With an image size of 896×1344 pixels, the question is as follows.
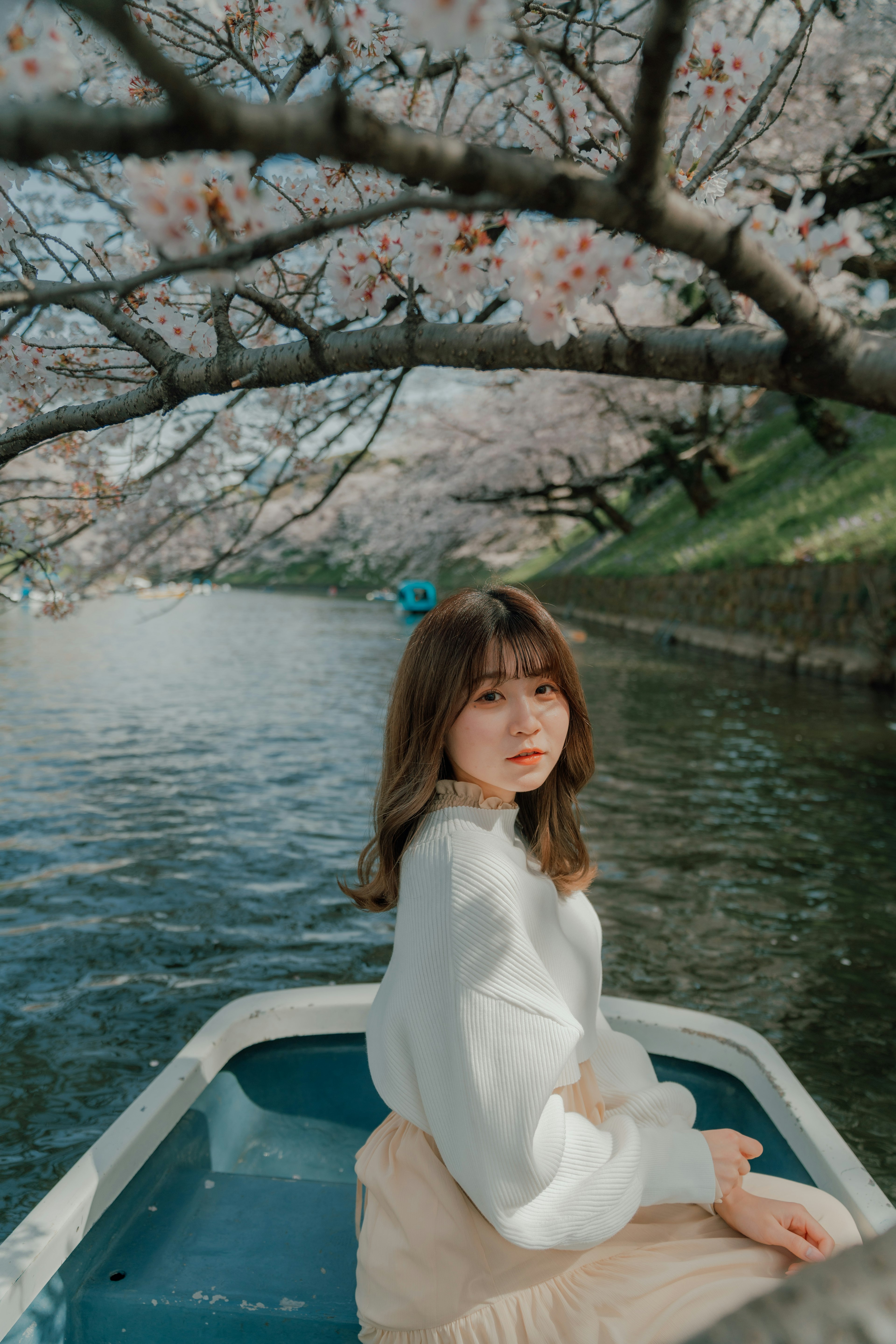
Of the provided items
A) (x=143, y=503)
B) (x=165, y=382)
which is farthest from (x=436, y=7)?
(x=143, y=503)

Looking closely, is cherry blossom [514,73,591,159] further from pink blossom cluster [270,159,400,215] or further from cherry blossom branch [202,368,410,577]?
cherry blossom branch [202,368,410,577]

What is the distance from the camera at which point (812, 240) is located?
1.62m

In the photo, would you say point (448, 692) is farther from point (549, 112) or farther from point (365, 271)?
point (549, 112)

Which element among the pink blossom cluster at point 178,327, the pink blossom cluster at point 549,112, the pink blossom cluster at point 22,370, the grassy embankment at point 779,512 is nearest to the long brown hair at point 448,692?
the pink blossom cluster at point 178,327

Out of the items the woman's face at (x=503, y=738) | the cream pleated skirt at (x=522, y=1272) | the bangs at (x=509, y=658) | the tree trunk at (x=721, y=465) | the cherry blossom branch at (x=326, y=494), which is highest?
the tree trunk at (x=721, y=465)

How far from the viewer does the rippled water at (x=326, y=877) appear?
3.90 meters

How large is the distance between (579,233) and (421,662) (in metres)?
0.88

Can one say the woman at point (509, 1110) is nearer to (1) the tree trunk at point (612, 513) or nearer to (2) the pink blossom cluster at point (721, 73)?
(2) the pink blossom cluster at point (721, 73)

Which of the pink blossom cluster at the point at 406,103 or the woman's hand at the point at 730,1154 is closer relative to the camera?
the woman's hand at the point at 730,1154

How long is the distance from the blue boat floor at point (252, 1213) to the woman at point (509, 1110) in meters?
0.38

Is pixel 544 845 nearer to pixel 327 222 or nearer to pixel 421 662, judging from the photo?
pixel 421 662

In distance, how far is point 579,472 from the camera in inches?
1021

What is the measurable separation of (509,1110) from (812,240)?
1.63 metres

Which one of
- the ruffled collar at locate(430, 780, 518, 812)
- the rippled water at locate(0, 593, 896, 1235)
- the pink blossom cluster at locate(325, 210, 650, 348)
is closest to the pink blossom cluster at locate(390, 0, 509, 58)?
the pink blossom cluster at locate(325, 210, 650, 348)
